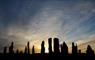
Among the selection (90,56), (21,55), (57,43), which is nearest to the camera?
(90,56)

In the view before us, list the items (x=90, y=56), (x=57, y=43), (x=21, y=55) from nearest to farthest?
(x=90, y=56)
(x=21, y=55)
(x=57, y=43)

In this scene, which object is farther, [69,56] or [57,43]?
[57,43]

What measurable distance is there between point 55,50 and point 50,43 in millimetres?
2715

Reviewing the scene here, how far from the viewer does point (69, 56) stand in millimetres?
26328

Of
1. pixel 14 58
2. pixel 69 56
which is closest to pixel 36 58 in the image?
pixel 14 58

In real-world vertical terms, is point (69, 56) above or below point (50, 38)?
below

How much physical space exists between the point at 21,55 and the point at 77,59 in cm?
974

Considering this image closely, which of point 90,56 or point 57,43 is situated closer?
point 90,56

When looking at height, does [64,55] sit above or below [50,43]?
below

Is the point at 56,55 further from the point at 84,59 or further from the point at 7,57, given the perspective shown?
the point at 7,57

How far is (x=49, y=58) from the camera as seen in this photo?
26.5m

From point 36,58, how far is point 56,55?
11.6 ft

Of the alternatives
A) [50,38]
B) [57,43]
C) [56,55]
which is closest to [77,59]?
[56,55]

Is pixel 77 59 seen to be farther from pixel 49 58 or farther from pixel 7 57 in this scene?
pixel 7 57
